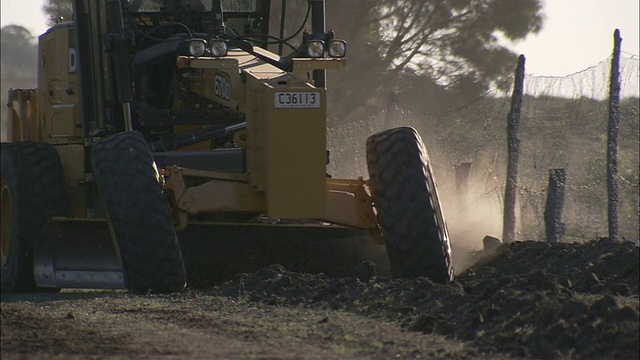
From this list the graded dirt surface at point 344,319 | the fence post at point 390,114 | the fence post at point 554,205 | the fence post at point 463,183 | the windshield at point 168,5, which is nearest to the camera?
the graded dirt surface at point 344,319

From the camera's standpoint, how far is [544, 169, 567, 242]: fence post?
16312mm

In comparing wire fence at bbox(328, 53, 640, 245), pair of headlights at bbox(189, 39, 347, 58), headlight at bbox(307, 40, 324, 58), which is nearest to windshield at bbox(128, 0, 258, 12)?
pair of headlights at bbox(189, 39, 347, 58)

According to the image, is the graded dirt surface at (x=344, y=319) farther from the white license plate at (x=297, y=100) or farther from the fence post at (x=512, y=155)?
the fence post at (x=512, y=155)

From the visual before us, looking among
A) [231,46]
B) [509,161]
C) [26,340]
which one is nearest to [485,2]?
[509,161]

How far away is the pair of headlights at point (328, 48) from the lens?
459 inches

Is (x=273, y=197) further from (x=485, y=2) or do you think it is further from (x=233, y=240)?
(x=485, y=2)

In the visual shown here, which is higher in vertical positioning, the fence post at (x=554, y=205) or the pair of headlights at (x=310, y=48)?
the pair of headlights at (x=310, y=48)

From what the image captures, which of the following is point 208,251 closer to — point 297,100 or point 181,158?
point 181,158

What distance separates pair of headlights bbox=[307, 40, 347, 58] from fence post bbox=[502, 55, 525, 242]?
5608 mm

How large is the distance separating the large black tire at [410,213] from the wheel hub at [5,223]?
3411 millimetres

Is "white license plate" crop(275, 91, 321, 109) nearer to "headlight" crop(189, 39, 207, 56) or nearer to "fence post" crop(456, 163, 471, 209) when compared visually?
"headlight" crop(189, 39, 207, 56)

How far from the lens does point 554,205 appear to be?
16.4 meters

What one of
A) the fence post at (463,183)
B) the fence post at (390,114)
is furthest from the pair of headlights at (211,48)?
the fence post at (390,114)

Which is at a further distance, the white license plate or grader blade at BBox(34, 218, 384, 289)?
grader blade at BBox(34, 218, 384, 289)
